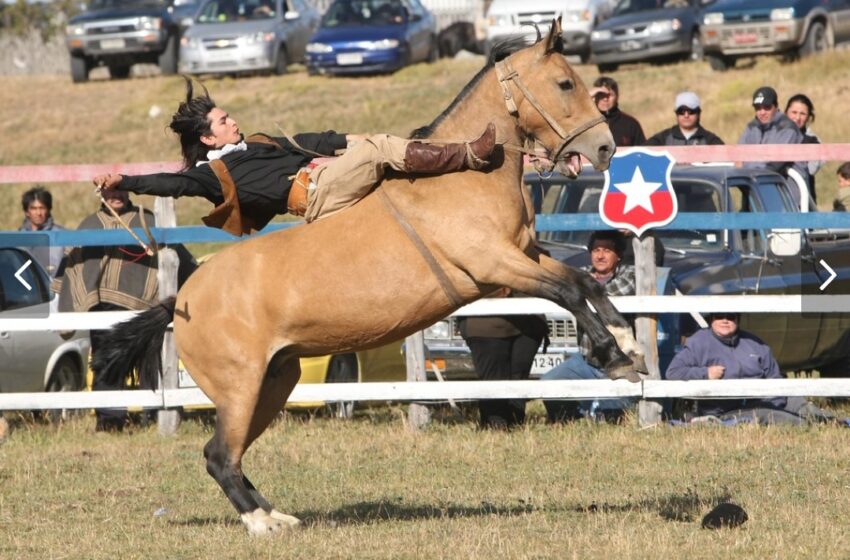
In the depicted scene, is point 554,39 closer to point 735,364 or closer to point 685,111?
point 735,364

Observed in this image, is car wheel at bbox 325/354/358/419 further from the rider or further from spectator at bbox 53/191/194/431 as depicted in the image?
the rider

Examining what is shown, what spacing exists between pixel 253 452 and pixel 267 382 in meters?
2.46

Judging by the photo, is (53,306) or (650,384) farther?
(53,306)

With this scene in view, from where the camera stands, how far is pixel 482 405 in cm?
1109

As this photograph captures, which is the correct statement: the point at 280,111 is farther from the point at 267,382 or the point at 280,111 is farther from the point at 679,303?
the point at 267,382

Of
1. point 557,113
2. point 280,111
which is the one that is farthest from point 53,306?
point 280,111

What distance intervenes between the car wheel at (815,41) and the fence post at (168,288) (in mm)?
16237

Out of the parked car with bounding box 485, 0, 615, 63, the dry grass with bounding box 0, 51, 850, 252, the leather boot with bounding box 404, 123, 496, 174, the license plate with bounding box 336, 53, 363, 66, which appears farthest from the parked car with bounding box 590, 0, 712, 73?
the leather boot with bounding box 404, 123, 496, 174

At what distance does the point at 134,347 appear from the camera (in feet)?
27.7

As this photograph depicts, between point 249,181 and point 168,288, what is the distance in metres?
3.70

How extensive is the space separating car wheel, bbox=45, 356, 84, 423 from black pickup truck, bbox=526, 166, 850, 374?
4.20 m

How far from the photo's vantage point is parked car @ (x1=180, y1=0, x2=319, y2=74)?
28672mm

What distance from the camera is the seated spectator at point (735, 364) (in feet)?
34.6

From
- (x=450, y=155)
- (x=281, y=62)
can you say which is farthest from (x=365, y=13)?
(x=450, y=155)
